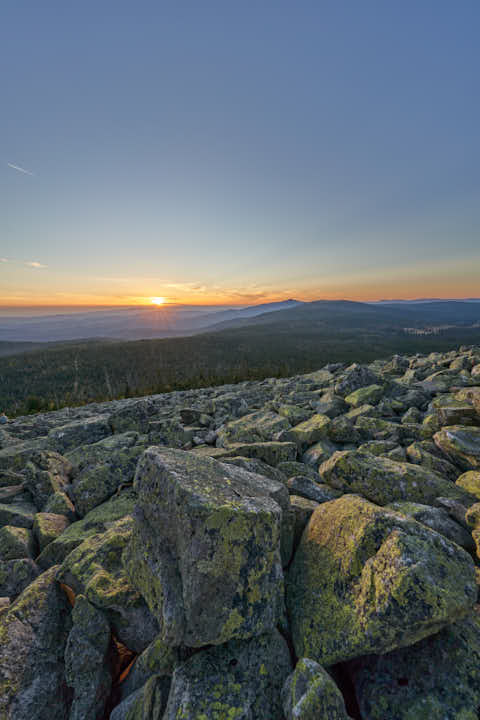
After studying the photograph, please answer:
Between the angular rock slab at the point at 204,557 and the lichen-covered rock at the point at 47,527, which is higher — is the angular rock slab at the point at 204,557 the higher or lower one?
the higher one

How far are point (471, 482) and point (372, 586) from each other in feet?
9.67

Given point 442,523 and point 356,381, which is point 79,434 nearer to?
point 442,523

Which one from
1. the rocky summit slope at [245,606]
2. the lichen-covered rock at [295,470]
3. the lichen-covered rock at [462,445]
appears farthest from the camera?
the lichen-covered rock at [295,470]

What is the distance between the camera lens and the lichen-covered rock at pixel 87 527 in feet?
12.5

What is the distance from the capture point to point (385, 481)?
4.16 meters

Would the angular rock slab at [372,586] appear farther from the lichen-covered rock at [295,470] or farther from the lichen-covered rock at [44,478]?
the lichen-covered rock at [44,478]

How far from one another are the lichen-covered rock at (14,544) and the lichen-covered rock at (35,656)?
1033 mm

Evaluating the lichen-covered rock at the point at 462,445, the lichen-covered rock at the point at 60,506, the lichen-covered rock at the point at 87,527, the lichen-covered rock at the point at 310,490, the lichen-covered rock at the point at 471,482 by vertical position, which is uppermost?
the lichen-covered rock at the point at 462,445

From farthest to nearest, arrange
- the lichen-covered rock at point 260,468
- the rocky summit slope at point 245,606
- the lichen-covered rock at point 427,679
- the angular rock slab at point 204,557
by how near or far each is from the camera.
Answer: the lichen-covered rock at point 260,468
the angular rock slab at point 204,557
the rocky summit slope at point 245,606
the lichen-covered rock at point 427,679

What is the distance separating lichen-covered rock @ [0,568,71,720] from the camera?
236 centimetres

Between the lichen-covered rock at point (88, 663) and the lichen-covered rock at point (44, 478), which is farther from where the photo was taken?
the lichen-covered rock at point (44, 478)

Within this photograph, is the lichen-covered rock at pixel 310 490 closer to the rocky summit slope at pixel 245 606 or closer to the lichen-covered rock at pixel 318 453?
the rocky summit slope at pixel 245 606

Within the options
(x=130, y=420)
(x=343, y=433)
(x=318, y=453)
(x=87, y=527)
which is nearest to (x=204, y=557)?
(x=87, y=527)

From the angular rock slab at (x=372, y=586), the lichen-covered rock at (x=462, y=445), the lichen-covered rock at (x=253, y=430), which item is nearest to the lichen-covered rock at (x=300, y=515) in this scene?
the angular rock slab at (x=372, y=586)
